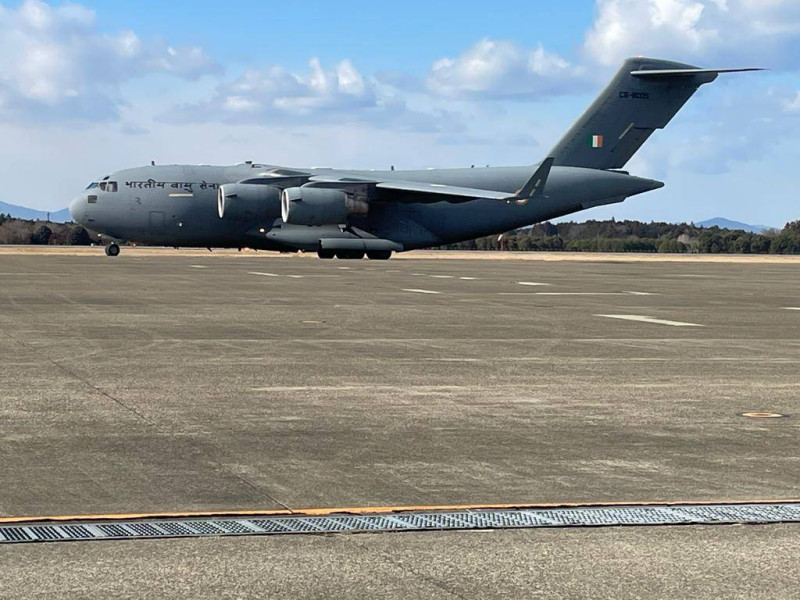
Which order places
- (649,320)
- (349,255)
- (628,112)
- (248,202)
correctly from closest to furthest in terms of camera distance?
(649,320) < (248,202) < (349,255) < (628,112)

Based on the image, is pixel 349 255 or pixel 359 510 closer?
pixel 359 510

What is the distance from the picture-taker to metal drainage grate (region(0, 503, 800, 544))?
21.0 ft

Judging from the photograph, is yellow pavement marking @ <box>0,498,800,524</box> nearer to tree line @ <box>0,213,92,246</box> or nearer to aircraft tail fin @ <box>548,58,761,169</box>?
aircraft tail fin @ <box>548,58,761,169</box>

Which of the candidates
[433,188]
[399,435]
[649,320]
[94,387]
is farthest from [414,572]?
[433,188]

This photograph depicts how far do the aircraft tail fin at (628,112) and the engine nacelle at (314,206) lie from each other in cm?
A: 1238

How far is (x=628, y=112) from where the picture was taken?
63562 mm

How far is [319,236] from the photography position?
192 ft

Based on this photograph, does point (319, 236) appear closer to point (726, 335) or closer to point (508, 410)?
point (726, 335)

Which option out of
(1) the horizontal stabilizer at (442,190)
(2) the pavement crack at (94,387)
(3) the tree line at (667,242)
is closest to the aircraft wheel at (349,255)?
(1) the horizontal stabilizer at (442,190)

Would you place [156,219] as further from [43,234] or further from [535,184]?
[43,234]

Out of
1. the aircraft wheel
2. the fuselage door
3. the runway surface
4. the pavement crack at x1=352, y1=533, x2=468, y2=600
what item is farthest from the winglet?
the pavement crack at x1=352, y1=533, x2=468, y2=600

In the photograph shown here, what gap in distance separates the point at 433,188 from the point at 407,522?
4981cm

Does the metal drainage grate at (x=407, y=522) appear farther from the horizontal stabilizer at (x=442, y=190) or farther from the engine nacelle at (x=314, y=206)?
the engine nacelle at (x=314, y=206)

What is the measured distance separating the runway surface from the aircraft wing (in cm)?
3241
